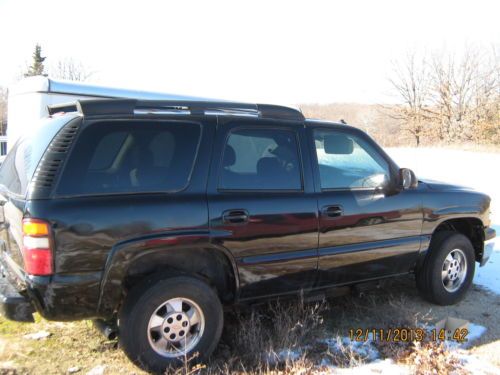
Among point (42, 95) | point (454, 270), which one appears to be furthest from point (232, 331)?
point (42, 95)

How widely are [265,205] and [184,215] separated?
0.66 meters

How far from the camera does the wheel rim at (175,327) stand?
10.7ft

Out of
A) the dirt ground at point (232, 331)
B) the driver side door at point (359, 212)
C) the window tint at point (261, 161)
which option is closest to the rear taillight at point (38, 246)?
the dirt ground at point (232, 331)

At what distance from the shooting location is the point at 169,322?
10.7ft

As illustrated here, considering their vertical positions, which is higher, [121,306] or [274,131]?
[274,131]

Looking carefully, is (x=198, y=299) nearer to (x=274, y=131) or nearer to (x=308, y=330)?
(x=308, y=330)

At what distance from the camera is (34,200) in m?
2.86

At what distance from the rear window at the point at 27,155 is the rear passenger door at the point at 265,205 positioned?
1.14 metres

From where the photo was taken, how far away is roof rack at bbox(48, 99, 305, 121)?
10.4ft

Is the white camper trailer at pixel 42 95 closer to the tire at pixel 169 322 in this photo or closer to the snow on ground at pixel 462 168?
the tire at pixel 169 322

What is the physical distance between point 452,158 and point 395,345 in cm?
1658

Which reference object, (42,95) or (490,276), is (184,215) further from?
(490,276)

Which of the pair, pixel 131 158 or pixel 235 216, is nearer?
pixel 131 158

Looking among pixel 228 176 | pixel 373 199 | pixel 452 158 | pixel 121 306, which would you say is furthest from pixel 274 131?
pixel 452 158
